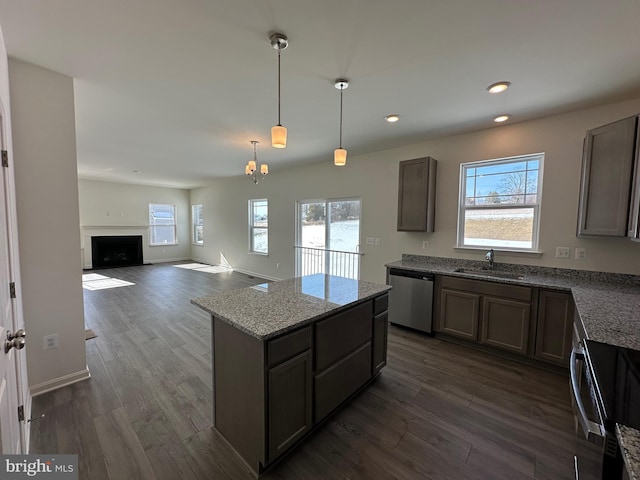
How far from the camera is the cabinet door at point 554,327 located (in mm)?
2514

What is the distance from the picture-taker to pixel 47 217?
84.4 inches

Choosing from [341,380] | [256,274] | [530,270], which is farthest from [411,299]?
[256,274]

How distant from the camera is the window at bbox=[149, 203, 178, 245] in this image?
8758mm

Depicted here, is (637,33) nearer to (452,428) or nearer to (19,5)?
(452,428)

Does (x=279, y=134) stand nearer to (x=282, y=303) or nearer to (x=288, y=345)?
(x=282, y=303)

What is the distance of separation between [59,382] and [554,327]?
4551 mm

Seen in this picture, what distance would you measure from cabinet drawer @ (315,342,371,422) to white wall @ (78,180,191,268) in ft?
26.2

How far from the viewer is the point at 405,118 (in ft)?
9.98

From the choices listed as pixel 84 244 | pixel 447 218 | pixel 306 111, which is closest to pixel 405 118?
pixel 306 111

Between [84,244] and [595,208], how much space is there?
10.4 m

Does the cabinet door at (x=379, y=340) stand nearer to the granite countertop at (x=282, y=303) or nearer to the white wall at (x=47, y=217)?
the granite countertop at (x=282, y=303)

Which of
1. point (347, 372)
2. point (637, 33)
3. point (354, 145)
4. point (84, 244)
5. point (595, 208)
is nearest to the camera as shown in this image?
point (637, 33)

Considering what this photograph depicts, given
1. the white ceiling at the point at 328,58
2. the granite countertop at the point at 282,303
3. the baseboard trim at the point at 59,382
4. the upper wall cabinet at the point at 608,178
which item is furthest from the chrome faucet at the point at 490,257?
the baseboard trim at the point at 59,382

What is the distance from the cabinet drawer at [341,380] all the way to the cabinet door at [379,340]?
10 centimetres
